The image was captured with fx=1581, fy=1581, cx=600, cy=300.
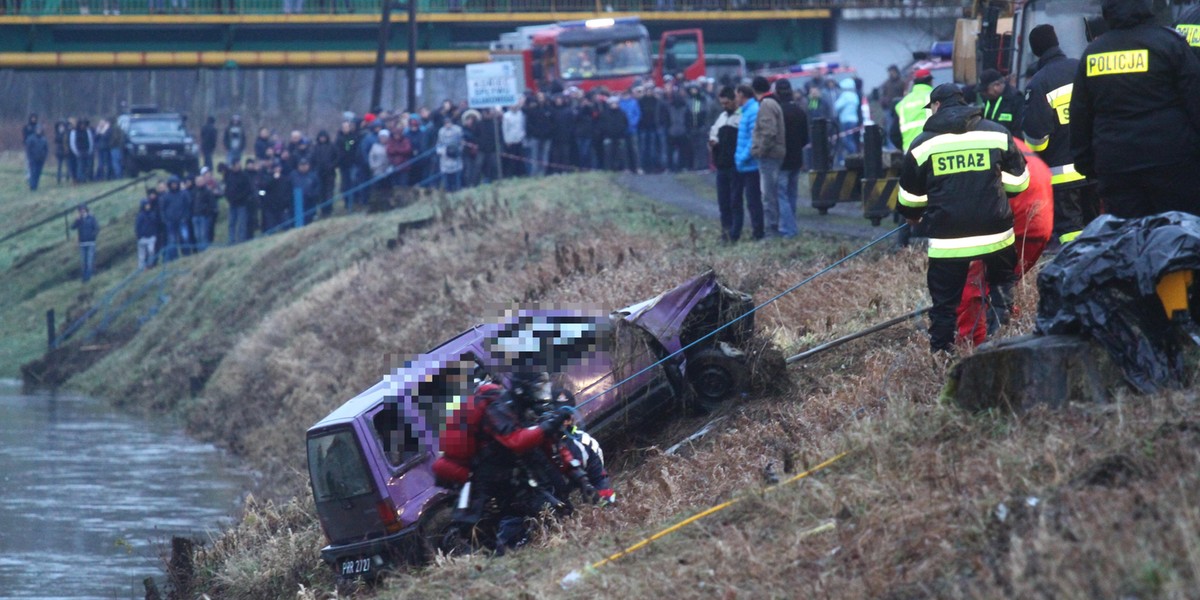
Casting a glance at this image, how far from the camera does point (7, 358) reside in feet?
103

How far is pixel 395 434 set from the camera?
33.2 feet

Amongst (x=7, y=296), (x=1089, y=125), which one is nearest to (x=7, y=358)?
(x=7, y=296)

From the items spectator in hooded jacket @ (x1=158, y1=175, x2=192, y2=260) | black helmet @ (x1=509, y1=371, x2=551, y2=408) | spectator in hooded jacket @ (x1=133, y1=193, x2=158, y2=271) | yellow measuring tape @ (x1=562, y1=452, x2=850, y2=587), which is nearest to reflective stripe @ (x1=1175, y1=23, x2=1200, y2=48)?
yellow measuring tape @ (x1=562, y1=452, x2=850, y2=587)

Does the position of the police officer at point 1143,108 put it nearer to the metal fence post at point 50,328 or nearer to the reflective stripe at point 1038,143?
the reflective stripe at point 1038,143

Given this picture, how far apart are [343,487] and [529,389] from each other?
1777 millimetres

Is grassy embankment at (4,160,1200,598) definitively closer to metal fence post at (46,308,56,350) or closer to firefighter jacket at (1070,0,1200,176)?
firefighter jacket at (1070,0,1200,176)

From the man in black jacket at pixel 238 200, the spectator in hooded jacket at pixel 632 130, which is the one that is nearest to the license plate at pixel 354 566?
the spectator in hooded jacket at pixel 632 130

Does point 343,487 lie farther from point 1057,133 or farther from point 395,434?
point 1057,133

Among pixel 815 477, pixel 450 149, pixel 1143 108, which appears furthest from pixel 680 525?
pixel 450 149

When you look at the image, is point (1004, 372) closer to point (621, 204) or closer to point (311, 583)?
point (311, 583)

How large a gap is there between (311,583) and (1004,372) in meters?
5.64

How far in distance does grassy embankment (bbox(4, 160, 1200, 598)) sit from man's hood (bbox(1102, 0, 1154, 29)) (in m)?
1.98

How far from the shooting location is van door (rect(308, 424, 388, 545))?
32.7ft

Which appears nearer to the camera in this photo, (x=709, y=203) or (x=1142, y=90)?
(x=1142, y=90)
